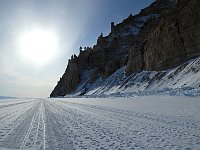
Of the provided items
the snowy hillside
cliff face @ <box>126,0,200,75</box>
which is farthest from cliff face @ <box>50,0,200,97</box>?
the snowy hillside

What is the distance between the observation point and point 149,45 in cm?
7306

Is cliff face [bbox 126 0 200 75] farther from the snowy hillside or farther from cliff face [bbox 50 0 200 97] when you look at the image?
the snowy hillside

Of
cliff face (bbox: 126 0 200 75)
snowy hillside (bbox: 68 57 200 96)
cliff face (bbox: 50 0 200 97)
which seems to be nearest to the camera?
snowy hillside (bbox: 68 57 200 96)

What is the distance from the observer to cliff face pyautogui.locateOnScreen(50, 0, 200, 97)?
57781mm

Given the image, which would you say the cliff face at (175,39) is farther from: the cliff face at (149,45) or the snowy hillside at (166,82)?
the snowy hillside at (166,82)

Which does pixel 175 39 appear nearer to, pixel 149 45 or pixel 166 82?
pixel 149 45

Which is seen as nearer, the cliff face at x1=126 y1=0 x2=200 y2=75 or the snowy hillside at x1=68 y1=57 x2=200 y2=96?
the snowy hillside at x1=68 y1=57 x2=200 y2=96

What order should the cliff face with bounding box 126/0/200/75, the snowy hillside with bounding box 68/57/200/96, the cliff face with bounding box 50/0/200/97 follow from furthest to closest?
the cliff face with bounding box 50/0/200/97 → the cliff face with bounding box 126/0/200/75 → the snowy hillside with bounding box 68/57/200/96

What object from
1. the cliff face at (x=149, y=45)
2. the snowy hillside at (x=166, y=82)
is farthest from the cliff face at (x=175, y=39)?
the snowy hillside at (x=166, y=82)

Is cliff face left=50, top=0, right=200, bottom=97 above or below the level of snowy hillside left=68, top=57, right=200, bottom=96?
above

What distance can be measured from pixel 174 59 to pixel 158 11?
3205 inches

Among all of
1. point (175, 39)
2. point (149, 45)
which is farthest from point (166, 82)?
point (149, 45)

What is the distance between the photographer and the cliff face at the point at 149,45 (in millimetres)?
57781

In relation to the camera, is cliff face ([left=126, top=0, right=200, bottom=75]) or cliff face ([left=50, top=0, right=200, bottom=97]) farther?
cliff face ([left=50, top=0, right=200, bottom=97])
